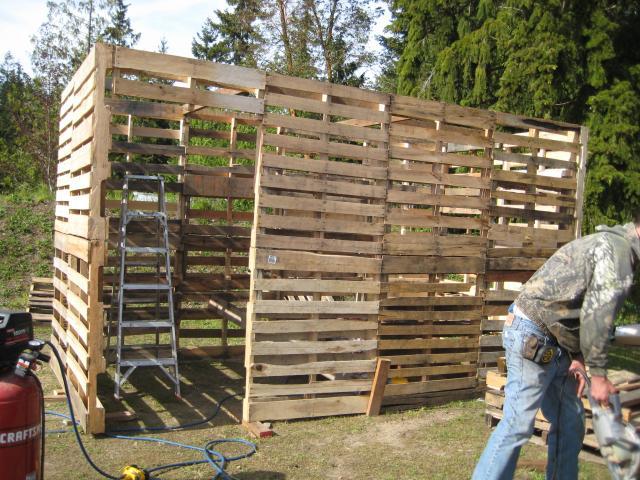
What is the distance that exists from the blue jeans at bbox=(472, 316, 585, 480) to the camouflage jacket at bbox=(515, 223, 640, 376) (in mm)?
133

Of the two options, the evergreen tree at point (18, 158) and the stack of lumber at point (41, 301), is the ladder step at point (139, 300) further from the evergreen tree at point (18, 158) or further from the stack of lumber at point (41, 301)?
the evergreen tree at point (18, 158)

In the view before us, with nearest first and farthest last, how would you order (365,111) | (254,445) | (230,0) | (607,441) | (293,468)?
(607,441), (293,468), (254,445), (365,111), (230,0)

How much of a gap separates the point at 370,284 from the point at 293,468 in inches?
86.3

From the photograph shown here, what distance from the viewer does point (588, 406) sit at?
5539 mm

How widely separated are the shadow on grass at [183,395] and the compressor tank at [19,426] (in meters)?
2.47

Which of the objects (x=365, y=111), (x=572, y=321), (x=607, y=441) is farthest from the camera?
(x=365, y=111)

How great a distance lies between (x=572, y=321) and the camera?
3930mm

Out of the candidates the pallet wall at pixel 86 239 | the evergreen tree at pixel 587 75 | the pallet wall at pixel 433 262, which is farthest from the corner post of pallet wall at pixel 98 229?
the evergreen tree at pixel 587 75

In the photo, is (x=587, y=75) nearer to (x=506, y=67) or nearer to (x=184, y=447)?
(x=506, y=67)

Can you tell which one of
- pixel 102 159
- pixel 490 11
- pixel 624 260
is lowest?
pixel 624 260

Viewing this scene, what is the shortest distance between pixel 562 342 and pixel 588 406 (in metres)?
1.98

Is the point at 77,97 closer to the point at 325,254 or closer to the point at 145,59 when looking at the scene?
the point at 145,59

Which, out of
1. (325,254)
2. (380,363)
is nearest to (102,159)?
(325,254)

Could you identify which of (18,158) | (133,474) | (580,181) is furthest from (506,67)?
(18,158)
